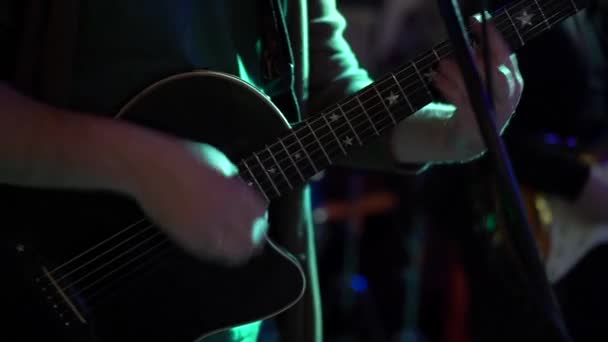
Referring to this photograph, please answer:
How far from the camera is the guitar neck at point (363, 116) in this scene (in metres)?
0.98

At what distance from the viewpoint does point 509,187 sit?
2.26 ft

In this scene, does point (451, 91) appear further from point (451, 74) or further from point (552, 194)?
point (552, 194)

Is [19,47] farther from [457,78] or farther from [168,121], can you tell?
[457,78]

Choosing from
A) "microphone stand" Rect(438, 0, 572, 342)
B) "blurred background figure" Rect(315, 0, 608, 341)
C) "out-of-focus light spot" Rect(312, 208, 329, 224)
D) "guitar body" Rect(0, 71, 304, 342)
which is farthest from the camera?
"out-of-focus light spot" Rect(312, 208, 329, 224)

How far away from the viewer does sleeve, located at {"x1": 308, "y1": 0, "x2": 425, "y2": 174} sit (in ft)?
3.93

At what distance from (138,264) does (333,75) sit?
51cm

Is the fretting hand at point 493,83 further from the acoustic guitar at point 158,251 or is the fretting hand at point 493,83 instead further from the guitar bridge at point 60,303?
the guitar bridge at point 60,303

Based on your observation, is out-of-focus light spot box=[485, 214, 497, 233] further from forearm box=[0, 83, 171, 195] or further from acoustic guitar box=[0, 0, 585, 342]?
forearm box=[0, 83, 171, 195]

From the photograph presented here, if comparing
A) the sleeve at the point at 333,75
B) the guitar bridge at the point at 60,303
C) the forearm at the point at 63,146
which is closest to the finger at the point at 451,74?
the sleeve at the point at 333,75

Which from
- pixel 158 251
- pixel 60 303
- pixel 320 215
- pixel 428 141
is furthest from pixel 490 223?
pixel 320 215

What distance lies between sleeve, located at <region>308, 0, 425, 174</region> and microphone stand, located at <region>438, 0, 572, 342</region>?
47 centimetres

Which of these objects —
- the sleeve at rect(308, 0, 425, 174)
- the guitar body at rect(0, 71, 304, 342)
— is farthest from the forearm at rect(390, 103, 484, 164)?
the guitar body at rect(0, 71, 304, 342)

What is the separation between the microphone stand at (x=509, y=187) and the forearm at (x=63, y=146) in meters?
0.34

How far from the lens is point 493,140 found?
2.33 feet
